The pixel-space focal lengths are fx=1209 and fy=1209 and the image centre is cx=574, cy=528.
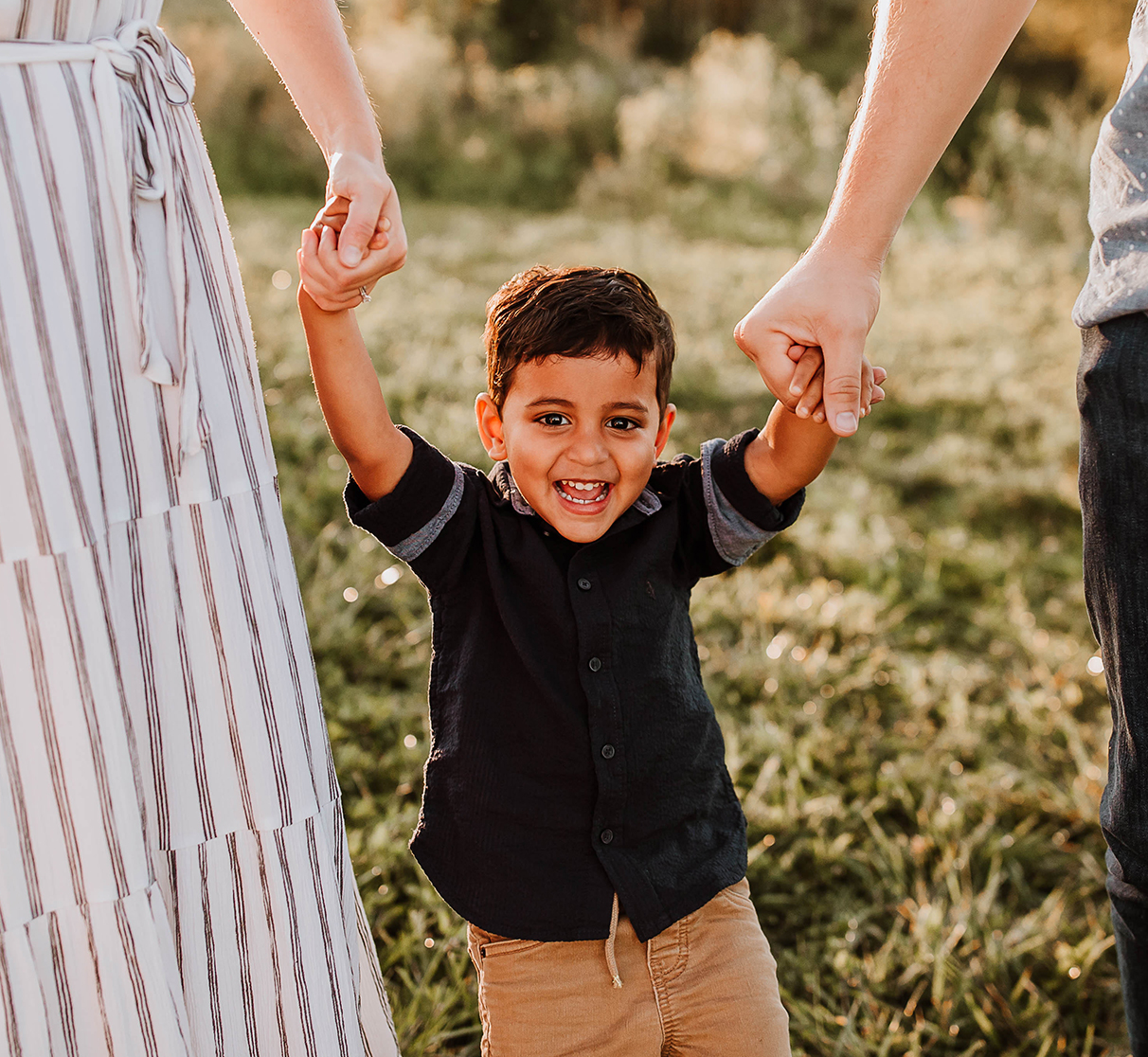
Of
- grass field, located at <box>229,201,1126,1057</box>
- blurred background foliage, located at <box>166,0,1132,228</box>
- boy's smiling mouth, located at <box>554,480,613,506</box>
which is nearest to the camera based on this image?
boy's smiling mouth, located at <box>554,480,613,506</box>

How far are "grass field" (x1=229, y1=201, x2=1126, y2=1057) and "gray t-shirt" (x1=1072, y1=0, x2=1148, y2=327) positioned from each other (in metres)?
1.46

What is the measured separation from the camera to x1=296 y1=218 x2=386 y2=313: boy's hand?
4.55ft

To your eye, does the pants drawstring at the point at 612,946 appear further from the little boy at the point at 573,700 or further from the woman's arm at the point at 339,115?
the woman's arm at the point at 339,115

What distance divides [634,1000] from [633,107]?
9923 mm

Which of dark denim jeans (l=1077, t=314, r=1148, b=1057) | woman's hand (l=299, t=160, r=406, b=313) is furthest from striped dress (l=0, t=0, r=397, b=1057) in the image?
dark denim jeans (l=1077, t=314, r=1148, b=1057)

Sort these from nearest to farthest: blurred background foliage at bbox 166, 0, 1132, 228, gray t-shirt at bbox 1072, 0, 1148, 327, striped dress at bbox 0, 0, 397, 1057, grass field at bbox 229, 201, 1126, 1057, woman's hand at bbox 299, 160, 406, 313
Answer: striped dress at bbox 0, 0, 397, 1057
gray t-shirt at bbox 1072, 0, 1148, 327
woman's hand at bbox 299, 160, 406, 313
grass field at bbox 229, 201, 1126, 1057
blurred background foliage at bbox 166, 0, 1132, 228

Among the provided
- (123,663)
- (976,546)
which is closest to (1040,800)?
(976,546)

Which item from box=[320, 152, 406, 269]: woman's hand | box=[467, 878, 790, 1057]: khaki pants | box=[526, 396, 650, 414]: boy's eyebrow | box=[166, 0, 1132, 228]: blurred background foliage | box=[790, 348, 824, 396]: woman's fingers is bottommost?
box=[467, 878, 790, 1057]: khaki pants

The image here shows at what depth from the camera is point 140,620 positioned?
1253 mm

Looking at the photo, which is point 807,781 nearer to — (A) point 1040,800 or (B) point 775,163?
(A) point 1040,800

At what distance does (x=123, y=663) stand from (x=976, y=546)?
3610mm

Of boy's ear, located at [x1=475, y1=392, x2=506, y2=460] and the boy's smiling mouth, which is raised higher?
boy's ear, located at [x1=475, y1=392, x2=506, y2=460]

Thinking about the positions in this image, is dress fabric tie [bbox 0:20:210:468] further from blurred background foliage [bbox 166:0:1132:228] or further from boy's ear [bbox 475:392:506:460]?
blurred background foliage [bbox 166:0:1132:228]

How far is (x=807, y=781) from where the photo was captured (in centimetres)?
296
